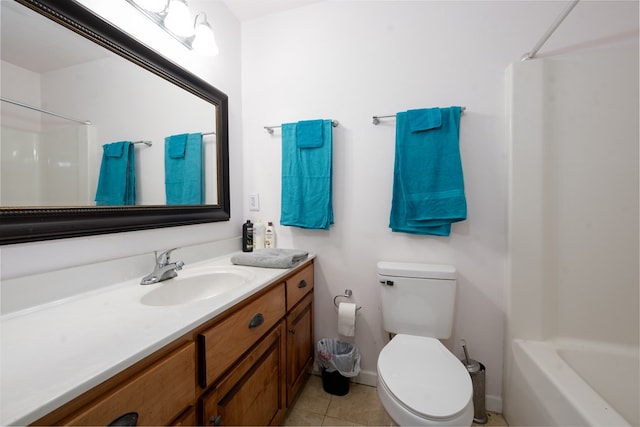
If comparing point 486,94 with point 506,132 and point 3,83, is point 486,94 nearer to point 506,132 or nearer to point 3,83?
point 506,132

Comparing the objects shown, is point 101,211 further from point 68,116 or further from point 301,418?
point 301,418

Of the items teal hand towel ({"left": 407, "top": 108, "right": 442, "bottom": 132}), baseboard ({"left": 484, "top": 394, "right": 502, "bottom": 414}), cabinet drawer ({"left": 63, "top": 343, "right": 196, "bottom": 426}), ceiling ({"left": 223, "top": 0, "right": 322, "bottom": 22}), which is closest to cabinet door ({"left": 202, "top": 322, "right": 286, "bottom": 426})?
cabinet drawer ({"left": 63, "top": 343, "right": 196, "bottom": 426})

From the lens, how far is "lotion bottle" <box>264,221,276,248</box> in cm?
173

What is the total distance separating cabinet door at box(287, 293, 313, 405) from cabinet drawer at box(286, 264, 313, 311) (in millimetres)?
47

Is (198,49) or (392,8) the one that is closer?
(198,49)

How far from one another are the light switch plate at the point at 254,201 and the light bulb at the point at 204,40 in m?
0.87

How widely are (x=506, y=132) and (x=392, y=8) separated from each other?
3.23ft

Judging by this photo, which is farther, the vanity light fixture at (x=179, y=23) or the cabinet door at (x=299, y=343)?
the cabinet door at (x=299, y=343)

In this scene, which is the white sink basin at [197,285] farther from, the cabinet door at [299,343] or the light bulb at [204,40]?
the light bulb at [204,40]

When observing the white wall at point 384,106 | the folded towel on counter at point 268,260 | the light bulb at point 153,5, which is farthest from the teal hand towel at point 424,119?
the light bulb at point 153,5

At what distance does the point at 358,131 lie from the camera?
1581mm

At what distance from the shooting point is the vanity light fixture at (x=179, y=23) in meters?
1.10

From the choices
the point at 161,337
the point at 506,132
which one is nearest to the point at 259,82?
the point at 506,132

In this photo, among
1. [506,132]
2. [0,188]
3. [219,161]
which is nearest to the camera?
[0,188]
